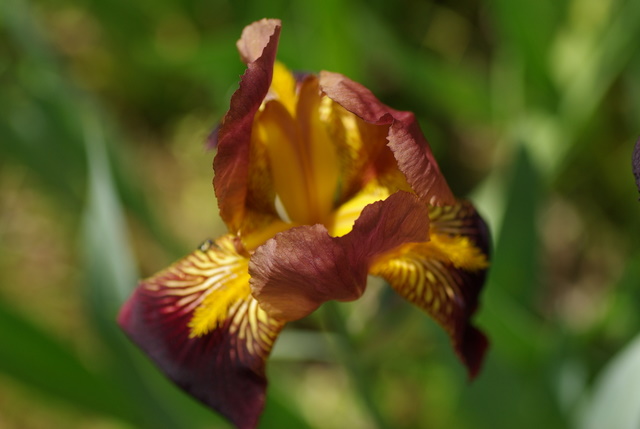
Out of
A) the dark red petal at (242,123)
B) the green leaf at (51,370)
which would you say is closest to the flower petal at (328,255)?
the dark red petal at (242,123)

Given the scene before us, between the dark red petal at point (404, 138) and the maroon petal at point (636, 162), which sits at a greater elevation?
the maroon petal at point (636, 162)

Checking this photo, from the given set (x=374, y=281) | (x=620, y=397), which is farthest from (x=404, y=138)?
(x=374, y=281)

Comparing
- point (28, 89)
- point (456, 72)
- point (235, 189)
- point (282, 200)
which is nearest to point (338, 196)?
point (282, 200)

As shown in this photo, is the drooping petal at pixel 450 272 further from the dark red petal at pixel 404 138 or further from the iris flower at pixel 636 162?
the iris flower at pixel 636 162

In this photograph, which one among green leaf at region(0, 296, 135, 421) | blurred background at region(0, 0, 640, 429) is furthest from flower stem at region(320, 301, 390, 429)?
green leaf at region(0, 296, 135, 421)

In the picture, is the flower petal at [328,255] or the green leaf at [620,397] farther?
the green leaf at [620,397]

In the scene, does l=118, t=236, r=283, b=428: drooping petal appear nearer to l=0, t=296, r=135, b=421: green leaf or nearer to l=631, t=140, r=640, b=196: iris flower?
l=631, t=140, r=640, b=196: iris flower
